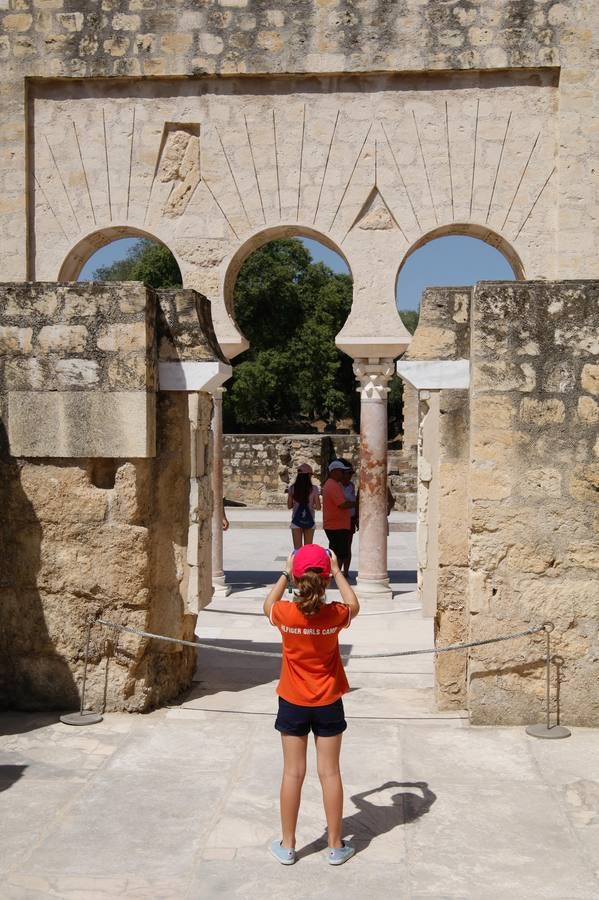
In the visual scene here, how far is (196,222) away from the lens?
10.2 meters

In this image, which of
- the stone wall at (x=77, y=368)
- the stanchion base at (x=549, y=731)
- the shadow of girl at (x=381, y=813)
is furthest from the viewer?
the stone wall at (x=77, y=368)

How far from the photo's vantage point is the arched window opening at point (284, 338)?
3662 centimetres

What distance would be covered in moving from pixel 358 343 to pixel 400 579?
356 centimetres

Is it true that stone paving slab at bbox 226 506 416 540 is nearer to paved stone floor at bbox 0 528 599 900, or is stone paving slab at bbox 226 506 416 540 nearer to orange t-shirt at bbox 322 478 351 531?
orange t-shirt at bbox 322 478 351 531

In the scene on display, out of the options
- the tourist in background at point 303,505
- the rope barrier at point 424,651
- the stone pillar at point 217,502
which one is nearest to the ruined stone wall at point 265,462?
the tourist in background at point 303,505

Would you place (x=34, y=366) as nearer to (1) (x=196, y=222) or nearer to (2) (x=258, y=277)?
(1) (x=196, y=222)

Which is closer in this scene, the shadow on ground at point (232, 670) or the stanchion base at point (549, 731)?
the stanchion base at point (549, 731)

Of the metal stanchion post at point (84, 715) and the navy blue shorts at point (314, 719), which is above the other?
the navy blue shorts at point (314, 719)

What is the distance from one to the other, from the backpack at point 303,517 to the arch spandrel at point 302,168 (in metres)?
2.44

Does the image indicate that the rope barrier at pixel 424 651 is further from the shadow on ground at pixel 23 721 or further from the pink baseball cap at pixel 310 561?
the pink baseball cap at pixel 310 561

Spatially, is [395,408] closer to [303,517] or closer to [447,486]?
[303,517]

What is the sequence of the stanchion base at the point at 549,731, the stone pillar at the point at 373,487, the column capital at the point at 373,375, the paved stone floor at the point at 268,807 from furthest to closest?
the stone pillar at the point at 373,487, the column capital at the point at 373,375, the stanchion base at the point at 549,731, the paved stone floor at the point at 268,807

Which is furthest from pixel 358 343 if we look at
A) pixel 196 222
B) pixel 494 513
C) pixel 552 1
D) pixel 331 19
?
pixel 494 513

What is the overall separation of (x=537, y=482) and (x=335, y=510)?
5.53 metres
